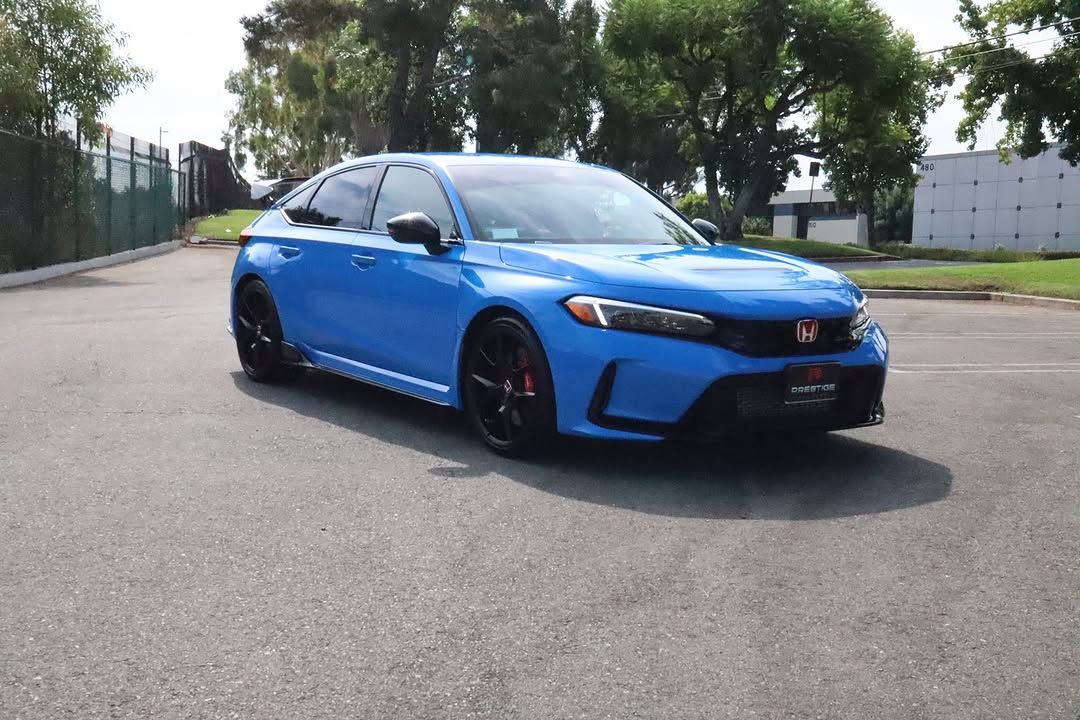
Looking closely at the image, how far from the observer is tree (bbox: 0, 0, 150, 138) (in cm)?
2325

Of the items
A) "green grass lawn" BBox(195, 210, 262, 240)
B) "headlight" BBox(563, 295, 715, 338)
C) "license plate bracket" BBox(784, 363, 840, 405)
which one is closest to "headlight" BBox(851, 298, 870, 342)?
"license plate bracket" BBox(784, 363, 840, 405)

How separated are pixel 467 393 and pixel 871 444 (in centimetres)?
215

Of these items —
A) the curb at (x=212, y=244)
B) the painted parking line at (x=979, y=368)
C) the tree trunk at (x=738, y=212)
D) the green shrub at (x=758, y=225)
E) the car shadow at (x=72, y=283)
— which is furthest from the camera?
the green shrub at (x=758, y=225)

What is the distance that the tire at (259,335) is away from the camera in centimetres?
817

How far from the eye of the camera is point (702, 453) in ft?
21.1

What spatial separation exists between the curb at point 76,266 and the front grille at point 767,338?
52.0ft

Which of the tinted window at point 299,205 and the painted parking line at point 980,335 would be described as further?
the painted parking line at point 980,335

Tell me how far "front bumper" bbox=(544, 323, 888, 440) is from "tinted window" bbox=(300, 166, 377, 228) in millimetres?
2215

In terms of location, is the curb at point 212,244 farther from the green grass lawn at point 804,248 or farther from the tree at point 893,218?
the tree at point 893,218

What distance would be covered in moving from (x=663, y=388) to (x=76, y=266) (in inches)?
753

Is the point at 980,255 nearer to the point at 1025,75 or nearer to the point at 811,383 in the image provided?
the point at 1025,75

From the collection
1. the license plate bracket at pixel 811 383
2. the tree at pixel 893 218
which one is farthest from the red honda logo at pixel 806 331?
the tree at pixel 893 218

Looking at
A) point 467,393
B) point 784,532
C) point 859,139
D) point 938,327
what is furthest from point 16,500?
point 859,139

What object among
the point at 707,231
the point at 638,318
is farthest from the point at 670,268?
the point at 707,231
